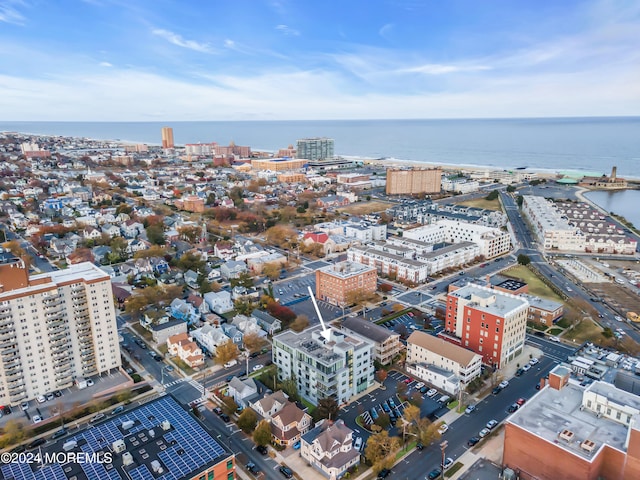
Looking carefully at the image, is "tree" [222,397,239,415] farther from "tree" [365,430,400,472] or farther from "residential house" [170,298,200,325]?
"residential house" [170,298,200,325]

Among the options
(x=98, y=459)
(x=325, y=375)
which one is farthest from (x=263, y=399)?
(x=98, y=459)

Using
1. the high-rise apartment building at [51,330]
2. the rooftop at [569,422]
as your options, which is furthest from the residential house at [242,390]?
the rooftop at [569,422]

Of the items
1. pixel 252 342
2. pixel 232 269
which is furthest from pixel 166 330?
pixel 232 269

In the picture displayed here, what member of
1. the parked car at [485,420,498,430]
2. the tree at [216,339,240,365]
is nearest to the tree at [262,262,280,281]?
the tree at [216,339,240,365]

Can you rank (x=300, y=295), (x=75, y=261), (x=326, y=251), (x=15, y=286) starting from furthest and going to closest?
(x=326, y=251)
(x=75, y=261)
(x=300, y=295)
(x=15, y=286)

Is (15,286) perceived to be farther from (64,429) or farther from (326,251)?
(326,251)

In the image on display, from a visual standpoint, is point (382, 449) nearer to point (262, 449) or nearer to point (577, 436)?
point (262, 449)

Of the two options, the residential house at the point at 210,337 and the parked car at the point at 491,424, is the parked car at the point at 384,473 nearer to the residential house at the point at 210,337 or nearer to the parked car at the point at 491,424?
the parked car at the point at 491,424
